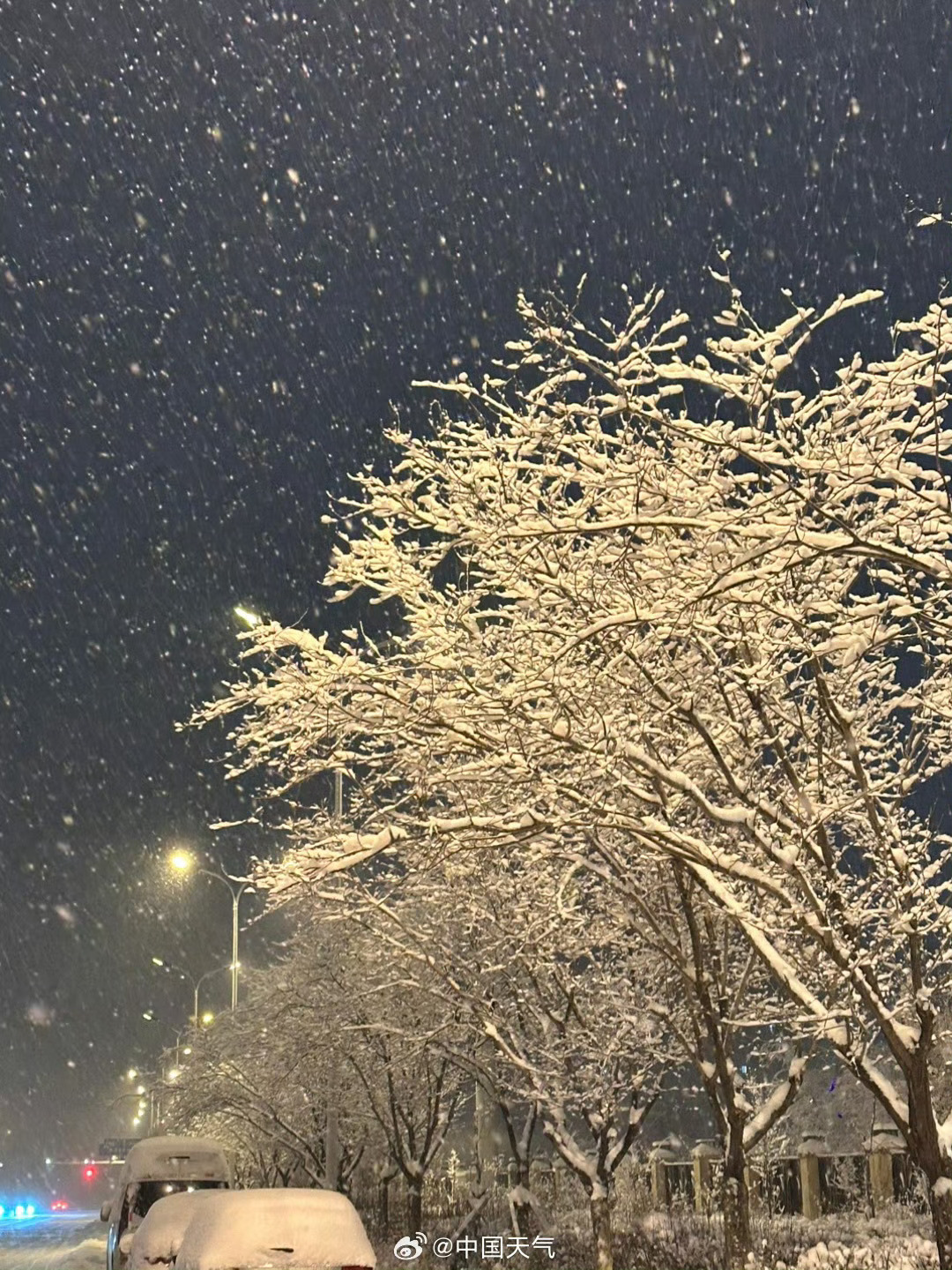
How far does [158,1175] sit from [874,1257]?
1064cm

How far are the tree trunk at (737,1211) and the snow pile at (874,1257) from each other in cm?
301

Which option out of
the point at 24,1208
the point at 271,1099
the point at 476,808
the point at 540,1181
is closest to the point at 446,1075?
the point at 271,1099

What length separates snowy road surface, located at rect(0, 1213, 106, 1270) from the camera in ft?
127

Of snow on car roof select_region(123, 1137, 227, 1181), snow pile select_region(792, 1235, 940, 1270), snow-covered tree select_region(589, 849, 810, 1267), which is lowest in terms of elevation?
snow pile select_region(792, 1235, 940, 1270)

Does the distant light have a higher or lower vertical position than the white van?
higher

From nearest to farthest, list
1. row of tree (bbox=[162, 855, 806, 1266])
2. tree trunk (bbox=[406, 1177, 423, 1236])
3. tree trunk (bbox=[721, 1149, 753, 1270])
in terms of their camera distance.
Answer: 1. tree trunk (bbox=[721, 1149, 753, 1270])
2. row of tree (bbox=[162, 855, 806, 1266])
3. tree trunk (bbox=[406, 1177, 423, 1236])

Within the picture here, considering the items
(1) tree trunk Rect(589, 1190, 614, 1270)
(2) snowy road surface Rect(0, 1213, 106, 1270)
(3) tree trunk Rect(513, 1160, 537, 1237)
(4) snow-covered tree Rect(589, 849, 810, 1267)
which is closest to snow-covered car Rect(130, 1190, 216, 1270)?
(4) snow-covered tree Rect(589, 849, 810, 1267)

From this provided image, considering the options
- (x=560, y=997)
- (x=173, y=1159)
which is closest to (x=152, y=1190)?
(x=173, y=1159)

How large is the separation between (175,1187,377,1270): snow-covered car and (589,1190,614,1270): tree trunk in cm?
899

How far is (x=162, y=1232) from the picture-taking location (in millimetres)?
13898

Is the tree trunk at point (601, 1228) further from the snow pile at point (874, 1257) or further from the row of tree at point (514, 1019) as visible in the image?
the snow pile at point (874, 1257)

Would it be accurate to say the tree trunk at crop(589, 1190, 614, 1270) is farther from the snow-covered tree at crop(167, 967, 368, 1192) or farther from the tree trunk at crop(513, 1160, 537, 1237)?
the snow-covered tree at crop(167, 967, 368, 1192)

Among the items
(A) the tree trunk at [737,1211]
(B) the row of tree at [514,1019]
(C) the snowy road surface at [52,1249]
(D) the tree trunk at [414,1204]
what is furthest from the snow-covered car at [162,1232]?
(C) the snowy road surface at [52,1249]

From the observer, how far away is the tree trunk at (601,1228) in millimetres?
19312
